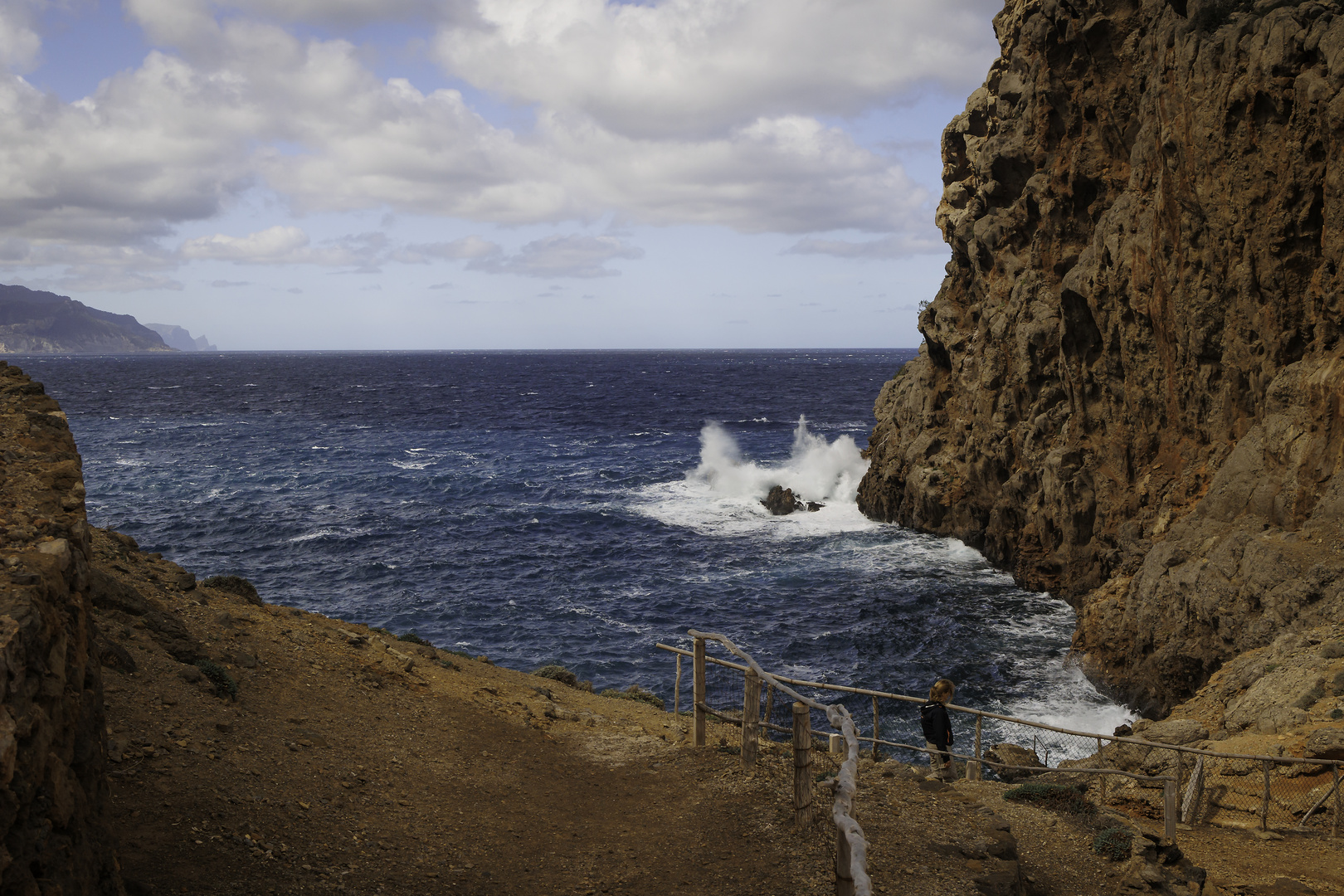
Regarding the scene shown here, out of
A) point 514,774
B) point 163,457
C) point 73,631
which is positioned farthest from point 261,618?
point 163,457

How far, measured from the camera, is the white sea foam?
1693 inches

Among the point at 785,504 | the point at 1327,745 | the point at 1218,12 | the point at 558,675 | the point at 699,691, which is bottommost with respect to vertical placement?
the point at 558,675

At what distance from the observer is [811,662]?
2603cm

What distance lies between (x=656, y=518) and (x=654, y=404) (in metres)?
58.4

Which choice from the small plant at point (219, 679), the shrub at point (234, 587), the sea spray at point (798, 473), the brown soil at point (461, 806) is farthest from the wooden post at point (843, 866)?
the sea spray at point (798, 473)

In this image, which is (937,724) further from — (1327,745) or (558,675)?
(558,675)

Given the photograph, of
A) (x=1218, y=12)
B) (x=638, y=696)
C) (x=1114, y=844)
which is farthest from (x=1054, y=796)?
(x=1218, y=12)

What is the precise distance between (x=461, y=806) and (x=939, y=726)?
24.2 feet

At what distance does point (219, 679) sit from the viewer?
39.3 feet

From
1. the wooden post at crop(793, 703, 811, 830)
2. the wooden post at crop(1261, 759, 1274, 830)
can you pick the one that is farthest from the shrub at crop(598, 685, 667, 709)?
the wooden post at crop(1261, 759, 1274, 830)

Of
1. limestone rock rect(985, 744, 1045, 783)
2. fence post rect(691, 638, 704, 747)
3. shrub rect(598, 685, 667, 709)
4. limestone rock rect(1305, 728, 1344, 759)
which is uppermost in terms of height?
fence post rect(691, 638, 704, 747)

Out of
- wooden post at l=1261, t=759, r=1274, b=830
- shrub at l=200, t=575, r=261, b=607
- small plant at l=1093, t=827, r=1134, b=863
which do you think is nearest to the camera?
small plant at l=1093, t=827, r=1134, b=863

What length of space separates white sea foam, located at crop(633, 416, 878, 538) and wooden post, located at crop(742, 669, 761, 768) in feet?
97.1

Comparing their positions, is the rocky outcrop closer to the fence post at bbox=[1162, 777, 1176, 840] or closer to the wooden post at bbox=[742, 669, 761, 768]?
the wooden post at bbox=[742, 669, 761, 768]
